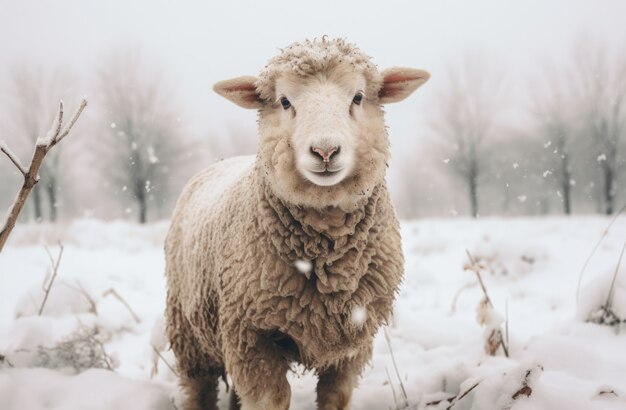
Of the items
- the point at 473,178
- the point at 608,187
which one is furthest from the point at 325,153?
the point at 473,178

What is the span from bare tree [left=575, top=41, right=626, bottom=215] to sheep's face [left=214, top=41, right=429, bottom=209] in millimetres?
8825

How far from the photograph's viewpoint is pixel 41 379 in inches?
81.4

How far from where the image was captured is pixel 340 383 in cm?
235

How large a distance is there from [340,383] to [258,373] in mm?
519

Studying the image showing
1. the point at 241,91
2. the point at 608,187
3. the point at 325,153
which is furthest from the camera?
the point at 608,187

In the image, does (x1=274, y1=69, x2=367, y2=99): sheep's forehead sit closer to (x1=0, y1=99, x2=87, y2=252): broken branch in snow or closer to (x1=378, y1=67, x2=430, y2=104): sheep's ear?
(x1=378, y1=67, x2=430, y2=104): sheep's ear

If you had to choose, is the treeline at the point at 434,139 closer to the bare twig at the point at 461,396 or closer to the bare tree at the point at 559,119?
the bare tree at the point at 559,119

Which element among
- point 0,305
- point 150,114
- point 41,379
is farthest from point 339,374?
point 150,114

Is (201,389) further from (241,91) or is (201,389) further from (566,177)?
(566,177)

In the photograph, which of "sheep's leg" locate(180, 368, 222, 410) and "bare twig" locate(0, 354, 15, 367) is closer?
"bare twig" locate(0, 354, 15, 367)

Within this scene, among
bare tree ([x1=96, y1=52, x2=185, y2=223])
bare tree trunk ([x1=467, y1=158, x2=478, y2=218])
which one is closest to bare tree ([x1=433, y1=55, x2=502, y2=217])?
bare tree trunk ([x1=467, y1=158, x2=478, y2=218])

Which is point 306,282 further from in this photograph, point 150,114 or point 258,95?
point 150,114

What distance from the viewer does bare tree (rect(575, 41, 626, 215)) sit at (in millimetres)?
9412

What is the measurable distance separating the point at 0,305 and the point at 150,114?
13.3 meters
